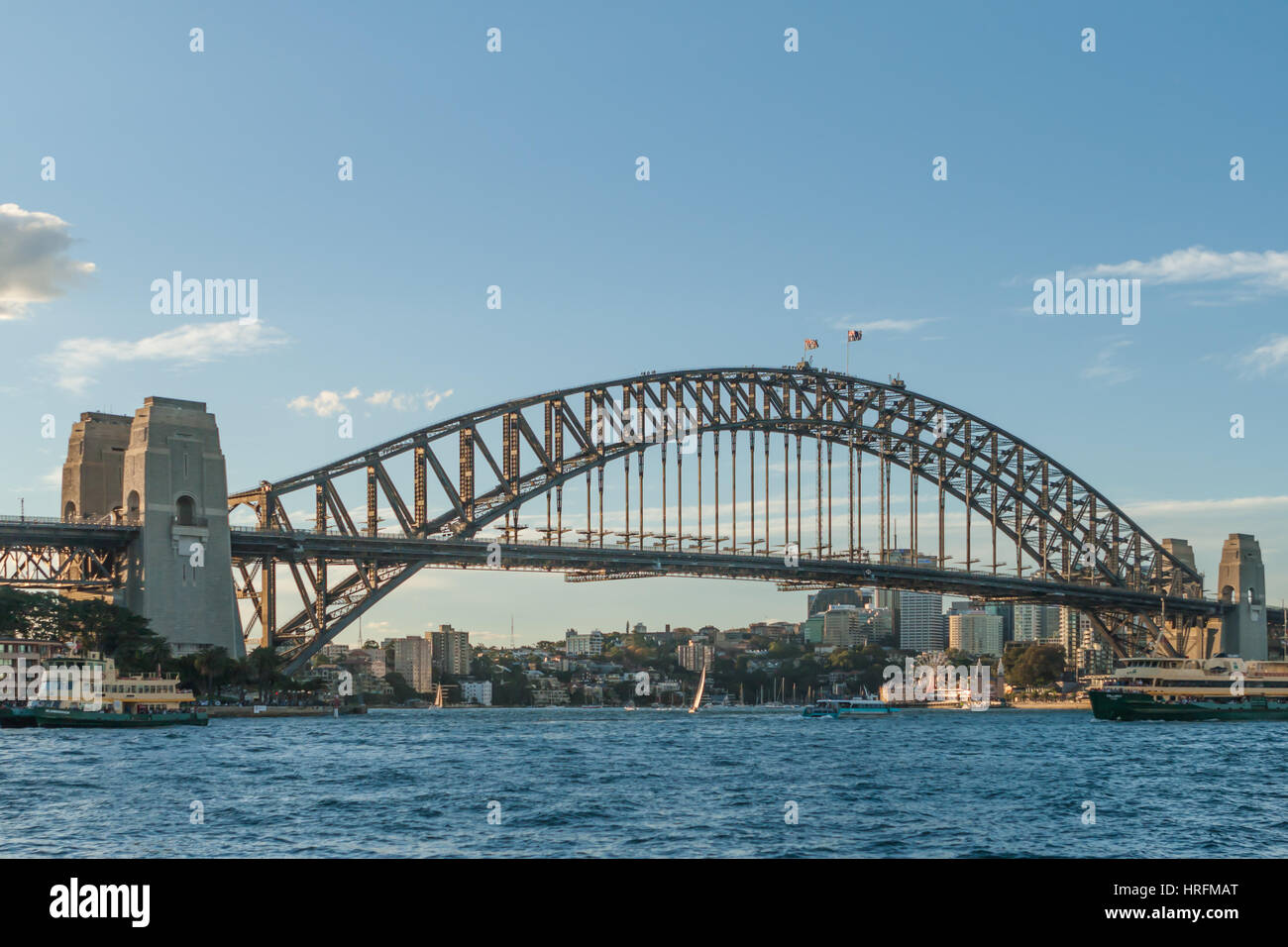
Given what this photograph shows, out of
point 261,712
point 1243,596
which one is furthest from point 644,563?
point 1243,596

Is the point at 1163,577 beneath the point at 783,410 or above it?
beneath

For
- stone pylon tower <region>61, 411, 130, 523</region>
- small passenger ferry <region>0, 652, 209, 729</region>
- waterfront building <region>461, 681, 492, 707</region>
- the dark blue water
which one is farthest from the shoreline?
waterfront building <region>461, 681, 492, 707</region>

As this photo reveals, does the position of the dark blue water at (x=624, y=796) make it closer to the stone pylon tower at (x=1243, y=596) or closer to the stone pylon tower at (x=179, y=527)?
the stone pylon tower at (x=179, y=527)

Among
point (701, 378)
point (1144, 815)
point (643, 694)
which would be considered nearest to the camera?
point (1144, 815)

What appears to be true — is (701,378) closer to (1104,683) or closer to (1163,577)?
(1104,683)

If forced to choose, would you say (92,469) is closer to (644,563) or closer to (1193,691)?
(644,563)
